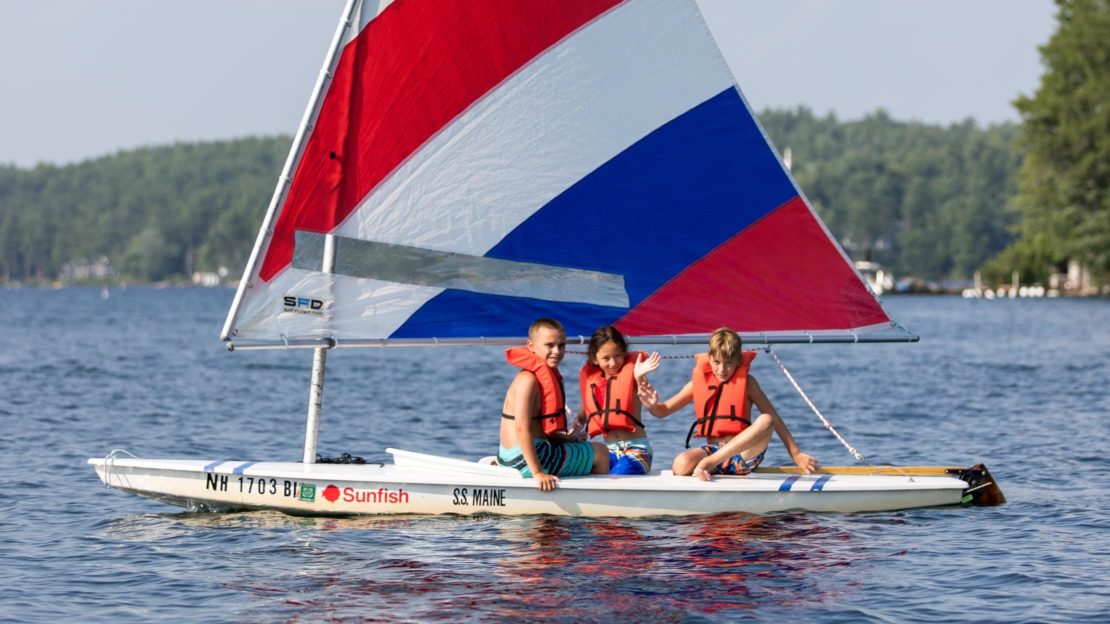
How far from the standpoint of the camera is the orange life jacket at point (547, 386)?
41.0ft

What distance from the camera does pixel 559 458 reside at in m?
12.8

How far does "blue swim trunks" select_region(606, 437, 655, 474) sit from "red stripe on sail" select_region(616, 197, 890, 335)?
1.04m

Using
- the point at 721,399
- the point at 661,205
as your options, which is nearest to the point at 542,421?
the point at 721,399

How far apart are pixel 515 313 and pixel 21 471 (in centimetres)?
752

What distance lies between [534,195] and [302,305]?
7.34 feet

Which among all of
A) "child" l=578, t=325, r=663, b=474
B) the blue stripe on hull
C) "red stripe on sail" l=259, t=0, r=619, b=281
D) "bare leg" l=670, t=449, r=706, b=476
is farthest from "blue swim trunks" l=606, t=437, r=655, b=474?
"red stripe on sail" l=259, t=0, r=619, b=281

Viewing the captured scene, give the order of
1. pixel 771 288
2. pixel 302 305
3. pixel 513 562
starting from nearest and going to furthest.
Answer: pixel 513 562
pixel 302 305
pixel 771 288

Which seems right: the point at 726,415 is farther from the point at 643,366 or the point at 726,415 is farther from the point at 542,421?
the point at 542,421

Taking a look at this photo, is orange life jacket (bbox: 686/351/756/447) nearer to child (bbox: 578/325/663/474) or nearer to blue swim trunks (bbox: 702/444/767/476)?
blue swim trunks (bbox: 702/444/767/476)

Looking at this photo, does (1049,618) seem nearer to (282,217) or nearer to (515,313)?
(515,313)

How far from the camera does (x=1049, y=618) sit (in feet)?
34.8

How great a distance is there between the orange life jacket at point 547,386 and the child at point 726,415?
0.70m

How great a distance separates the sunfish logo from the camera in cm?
1262

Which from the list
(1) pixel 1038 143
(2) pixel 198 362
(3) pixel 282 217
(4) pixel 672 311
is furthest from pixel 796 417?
(1) pixel 1038 143
